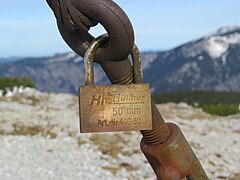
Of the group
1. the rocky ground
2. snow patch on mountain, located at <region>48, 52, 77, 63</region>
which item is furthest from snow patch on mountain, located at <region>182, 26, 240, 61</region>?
the rocky ground

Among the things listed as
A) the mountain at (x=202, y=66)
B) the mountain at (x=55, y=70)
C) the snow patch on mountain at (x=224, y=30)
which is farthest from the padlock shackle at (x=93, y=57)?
the snow patch on mountain at (x=224, y=30)

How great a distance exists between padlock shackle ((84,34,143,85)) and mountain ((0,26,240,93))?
11297cm

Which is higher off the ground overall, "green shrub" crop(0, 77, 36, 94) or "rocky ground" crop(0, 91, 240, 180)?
"rocky ground" crop(0, 91, 240, 180)

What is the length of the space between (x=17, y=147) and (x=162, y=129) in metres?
6.59

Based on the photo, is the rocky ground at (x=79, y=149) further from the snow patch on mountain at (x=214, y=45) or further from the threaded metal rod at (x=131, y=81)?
the snow patch on mountain at (x=214, y=45)

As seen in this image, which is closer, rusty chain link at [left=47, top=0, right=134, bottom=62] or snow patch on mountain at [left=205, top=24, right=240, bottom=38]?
rusty chain link at [left=47, top=0, right=134, bottom=62]

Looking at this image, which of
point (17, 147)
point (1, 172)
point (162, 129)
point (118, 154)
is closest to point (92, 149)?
point (118, 154)

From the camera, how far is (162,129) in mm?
2080

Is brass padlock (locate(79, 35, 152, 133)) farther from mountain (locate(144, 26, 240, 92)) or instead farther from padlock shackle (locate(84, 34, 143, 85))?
mountain (locate(144, 26, 240, 92))

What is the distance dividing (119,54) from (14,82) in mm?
18764

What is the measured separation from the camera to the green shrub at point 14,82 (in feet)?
64.1

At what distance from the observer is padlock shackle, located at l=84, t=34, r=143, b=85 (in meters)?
1.90

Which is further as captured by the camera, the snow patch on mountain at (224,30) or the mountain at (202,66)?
the snow patch on mountain at (224,30)

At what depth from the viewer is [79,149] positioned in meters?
8.23
